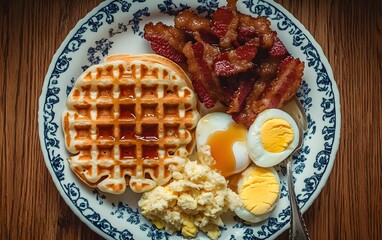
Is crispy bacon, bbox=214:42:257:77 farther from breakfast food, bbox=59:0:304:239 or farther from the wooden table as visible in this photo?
the wooden table

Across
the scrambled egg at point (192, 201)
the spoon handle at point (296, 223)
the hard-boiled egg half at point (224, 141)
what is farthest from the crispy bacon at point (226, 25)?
the spoon handle at point (296, 223)

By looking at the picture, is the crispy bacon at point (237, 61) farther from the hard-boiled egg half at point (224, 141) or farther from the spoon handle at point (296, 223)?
the spoon handle at point (296, 223)

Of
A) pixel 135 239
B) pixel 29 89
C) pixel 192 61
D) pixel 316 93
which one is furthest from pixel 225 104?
pixel 29 89

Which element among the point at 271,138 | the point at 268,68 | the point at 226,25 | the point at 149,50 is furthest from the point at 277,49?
the point at 149,50

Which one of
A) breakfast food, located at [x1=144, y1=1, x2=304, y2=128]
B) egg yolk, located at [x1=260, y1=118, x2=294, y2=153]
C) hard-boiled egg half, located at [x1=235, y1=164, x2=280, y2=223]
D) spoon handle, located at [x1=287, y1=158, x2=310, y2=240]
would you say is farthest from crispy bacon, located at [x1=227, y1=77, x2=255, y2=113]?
spoon handle, located at [x1=287, y1=158, x2=310, y2=240]

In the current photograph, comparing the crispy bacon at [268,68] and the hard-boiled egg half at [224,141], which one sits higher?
the crispy bacon at [268,68]

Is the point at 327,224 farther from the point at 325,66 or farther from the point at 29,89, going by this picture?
the point at 29,89
